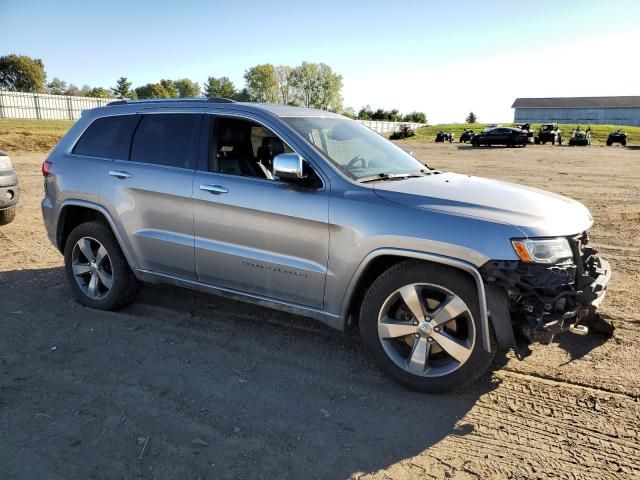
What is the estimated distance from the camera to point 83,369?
384cm

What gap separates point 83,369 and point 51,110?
5480cm

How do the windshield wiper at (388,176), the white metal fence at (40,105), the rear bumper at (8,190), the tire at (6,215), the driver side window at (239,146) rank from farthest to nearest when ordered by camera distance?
the white metal fence at (40,105) < the tire at (6,215) < the rear bumper at (8,190) < the driver side window at (239,146) < the windshield wiper at (388,176)

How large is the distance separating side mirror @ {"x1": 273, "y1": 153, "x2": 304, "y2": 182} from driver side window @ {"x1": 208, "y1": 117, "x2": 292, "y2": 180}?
58 centimetres

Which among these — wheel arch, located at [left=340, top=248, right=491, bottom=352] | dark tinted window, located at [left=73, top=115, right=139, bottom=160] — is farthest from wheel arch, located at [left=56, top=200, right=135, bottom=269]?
wheel arch, located at [left=340, top=248, right=491, bottom=352]

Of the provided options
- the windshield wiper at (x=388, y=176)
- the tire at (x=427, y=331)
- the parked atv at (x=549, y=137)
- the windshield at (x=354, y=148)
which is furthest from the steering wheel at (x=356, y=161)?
the parked atv at (x=549, y=137)

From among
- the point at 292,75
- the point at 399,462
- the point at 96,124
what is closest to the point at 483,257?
the point at 399,462

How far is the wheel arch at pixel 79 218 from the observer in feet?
15.6

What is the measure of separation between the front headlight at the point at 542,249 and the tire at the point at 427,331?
1.22ft

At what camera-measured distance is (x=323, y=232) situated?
3697mm

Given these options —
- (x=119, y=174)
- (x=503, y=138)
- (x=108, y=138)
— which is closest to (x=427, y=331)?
(x=119, y=174)

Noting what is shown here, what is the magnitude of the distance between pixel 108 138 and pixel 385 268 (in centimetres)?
302

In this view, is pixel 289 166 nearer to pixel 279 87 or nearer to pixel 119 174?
pixel 119 174

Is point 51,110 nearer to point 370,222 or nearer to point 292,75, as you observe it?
point 370,222

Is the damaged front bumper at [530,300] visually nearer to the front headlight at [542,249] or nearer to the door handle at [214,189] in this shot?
the front headlight at [542,249]
